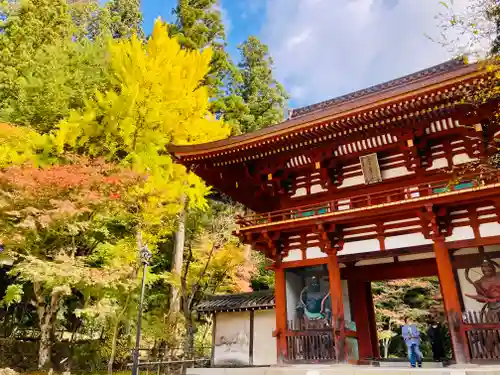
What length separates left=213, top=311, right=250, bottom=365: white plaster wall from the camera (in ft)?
38.6

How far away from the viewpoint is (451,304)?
7500 mm

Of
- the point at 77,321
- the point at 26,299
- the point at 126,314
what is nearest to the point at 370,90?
the point at 126,314

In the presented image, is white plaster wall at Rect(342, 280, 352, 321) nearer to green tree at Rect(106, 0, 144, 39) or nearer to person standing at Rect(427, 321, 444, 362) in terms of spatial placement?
person standing at Rect(427, 321, 444, 362)

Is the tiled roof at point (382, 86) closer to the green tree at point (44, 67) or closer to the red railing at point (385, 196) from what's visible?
the red railing at point (385, 196)

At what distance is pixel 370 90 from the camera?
14.1m

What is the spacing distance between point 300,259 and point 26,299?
611 inches

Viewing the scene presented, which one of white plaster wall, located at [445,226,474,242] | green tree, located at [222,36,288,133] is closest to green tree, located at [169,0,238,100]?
green tree, located at [222,36,288,133]

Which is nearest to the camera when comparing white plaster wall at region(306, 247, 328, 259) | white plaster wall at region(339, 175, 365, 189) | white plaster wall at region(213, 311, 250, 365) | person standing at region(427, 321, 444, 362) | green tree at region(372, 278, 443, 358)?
white plaster wall at region(306, 247, 328, 259)

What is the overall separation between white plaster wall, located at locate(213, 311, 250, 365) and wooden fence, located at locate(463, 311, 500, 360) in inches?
263

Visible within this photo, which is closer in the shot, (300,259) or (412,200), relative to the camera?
(412,200)

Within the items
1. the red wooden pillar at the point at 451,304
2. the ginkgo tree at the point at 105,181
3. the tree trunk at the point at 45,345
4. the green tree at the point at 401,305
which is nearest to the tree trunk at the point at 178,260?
the ginkgo tree at the point at 105,181

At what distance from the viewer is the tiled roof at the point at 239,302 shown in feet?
37.8

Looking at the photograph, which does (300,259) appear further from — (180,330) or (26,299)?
(26,299)

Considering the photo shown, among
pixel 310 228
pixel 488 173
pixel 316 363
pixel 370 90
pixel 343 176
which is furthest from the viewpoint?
pixel 370 90
